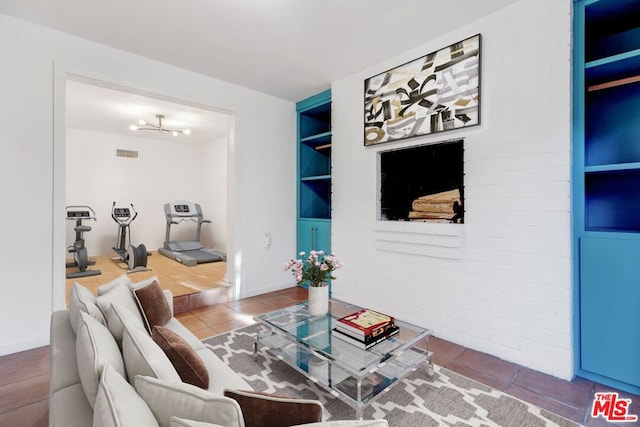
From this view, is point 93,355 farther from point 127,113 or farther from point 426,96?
point 127,113

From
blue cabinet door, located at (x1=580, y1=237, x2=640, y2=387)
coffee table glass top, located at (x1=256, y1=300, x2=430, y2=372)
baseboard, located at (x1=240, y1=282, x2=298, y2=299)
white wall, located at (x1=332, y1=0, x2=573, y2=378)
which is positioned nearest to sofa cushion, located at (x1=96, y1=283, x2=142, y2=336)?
coffee table glass top, located at (x1=256, y1=300, x2=430, y2=372)

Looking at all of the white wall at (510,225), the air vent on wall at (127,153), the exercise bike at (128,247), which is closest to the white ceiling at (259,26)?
the white wall at (510,225)

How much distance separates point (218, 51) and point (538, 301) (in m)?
3.45

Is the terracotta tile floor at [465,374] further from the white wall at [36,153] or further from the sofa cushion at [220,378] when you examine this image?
the sofa cushion at [220,378]

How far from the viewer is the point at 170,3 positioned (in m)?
2.20

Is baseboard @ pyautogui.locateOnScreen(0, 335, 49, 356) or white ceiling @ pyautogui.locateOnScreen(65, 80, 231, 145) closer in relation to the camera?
baseboard @ pyautogui.locateOnScreen(0, 335, 49, 356)

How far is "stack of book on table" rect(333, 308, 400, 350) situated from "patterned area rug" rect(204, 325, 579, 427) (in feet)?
1.19

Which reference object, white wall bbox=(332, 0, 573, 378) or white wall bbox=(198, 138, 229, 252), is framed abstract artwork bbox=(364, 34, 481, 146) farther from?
white wall bbox=(198, 138, 229, 252)

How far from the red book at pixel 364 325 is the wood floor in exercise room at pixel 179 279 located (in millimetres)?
2106

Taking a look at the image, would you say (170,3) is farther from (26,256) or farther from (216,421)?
(216,421)

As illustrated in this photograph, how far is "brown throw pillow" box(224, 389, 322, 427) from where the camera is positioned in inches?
33.9

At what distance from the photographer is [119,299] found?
1685 mm

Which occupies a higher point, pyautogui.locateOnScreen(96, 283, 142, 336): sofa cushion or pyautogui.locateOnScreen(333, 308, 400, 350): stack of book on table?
pyautogui.locateOnScreen(96, 283, 142, 336): sofa cushion

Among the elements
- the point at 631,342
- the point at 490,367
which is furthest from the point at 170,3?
the point at 631,342
